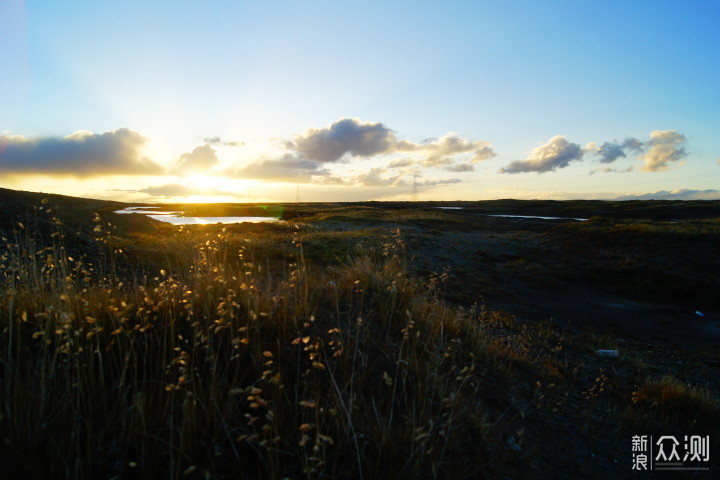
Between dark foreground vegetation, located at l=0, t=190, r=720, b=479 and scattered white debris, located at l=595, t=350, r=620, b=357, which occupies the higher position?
dark foreground vegetation, located at l=0, t=190, r=720, b=479

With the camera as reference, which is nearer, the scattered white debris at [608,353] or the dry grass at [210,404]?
the dry grass at [210,404]

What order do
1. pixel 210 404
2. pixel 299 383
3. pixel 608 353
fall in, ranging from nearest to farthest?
pixel 210 404 → pixel 299 383 → pixel 608 353

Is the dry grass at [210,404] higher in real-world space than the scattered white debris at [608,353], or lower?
higher

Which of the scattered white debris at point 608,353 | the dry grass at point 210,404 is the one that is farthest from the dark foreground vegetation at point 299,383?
the scattered white debris at point 608,353

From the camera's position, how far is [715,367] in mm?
8055

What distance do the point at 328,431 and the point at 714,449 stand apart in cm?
474

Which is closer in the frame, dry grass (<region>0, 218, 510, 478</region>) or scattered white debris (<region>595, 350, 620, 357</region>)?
dry grass (<region>0, 218, 510, 478</region>)

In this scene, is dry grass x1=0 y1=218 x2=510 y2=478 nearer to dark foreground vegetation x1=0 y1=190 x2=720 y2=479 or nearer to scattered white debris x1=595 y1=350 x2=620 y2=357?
dark foreground vegetation x1=0 y1=190 x2=720 y2=479

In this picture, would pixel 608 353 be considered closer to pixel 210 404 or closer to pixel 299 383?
pixel 299 383

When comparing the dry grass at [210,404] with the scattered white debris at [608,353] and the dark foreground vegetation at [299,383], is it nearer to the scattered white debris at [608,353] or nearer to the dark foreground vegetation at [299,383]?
the dark foreground vegetation at [299,383]

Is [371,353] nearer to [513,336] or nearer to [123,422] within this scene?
[123,422]

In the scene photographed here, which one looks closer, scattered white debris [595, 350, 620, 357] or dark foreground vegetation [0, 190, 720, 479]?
dark foreground vegetation [0, 190, 720, 479]

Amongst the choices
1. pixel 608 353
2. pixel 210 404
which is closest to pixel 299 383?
pixel 210 404

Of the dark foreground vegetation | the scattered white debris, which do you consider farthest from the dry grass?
the scattered white debris
